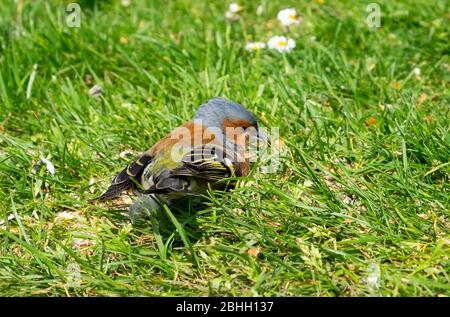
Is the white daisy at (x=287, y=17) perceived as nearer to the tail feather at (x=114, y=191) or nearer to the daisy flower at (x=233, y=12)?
the daisy flower at (x=233, y=12)

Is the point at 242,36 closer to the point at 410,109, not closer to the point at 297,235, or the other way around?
the point at 410,109

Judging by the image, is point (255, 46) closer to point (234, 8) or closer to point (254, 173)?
point (234, 8)

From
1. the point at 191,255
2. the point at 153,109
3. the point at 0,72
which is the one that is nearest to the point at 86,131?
the point at 153,109

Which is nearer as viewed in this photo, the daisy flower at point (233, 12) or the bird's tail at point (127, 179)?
the bird's tail at point (127, 179)

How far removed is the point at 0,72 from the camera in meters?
5.77

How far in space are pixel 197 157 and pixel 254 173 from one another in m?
0.59

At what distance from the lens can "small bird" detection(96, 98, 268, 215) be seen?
4086 mm

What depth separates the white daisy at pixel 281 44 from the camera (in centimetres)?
606

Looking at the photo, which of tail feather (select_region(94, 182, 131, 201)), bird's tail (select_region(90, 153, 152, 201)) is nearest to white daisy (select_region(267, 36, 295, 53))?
bird's tail (select_region(90, 153, 152, 201))

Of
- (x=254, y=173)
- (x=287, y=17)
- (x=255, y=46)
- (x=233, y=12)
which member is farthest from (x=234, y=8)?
(x=254, y=173)

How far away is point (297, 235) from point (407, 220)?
0.60m

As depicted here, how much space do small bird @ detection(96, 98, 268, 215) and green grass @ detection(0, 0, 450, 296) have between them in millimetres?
151

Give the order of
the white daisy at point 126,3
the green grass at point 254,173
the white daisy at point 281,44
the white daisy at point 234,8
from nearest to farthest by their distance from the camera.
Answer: the green grass at point 254,173 < the white daisy at point 281,44 < the white daisy at point 234,8 < the white daisy at point 126,3

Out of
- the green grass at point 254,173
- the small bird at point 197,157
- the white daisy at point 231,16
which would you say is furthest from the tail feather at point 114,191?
the white daisy at point 231,16
